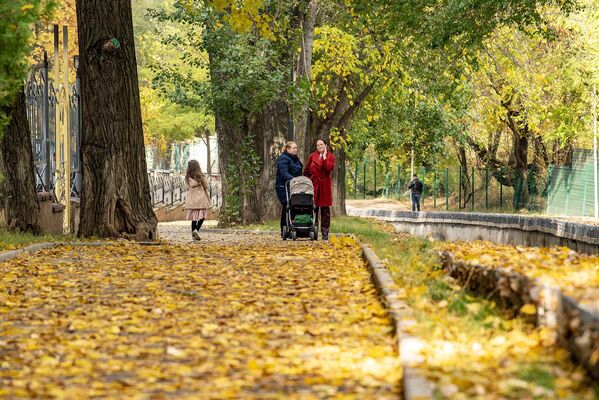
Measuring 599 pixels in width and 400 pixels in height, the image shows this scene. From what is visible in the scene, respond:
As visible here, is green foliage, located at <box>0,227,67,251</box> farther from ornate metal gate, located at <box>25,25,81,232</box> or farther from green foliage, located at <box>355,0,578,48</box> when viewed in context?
green foliage, located at <box>355,0,578,48</box>

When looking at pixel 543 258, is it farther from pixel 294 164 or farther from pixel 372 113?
pixel 372 113

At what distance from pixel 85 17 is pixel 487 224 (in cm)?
1860

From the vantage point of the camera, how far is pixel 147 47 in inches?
2719

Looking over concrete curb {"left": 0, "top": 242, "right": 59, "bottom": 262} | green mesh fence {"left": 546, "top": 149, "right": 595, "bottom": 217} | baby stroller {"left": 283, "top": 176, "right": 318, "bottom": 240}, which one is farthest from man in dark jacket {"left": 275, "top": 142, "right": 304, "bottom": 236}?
green mesh fence {"left": 546, "top": 149, "right": 595, "bottom": 217}

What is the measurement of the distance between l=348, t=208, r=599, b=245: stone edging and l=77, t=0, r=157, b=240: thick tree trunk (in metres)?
9.09

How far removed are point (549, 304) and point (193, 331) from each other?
296 cm

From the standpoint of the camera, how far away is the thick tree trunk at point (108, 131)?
784 inches

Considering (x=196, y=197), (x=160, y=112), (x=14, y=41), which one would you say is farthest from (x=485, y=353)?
(x=160, y=112)

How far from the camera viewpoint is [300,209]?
21797 millimetres

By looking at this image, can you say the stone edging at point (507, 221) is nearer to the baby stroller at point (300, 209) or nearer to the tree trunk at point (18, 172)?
the baby stroller at point (300, 209)

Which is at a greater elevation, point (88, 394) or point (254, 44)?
point (254, 44)

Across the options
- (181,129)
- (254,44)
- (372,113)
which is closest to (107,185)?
(254,44)

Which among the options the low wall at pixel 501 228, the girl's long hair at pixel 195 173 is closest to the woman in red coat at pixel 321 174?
the girl's long hair at pixel 195 173

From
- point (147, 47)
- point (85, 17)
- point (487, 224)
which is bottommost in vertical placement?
point (487, 224)
